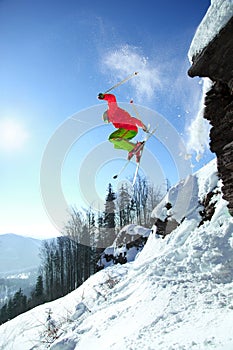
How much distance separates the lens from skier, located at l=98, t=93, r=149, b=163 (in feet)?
17.0

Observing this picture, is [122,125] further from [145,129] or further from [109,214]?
[109,214]

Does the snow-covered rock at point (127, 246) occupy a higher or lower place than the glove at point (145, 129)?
lower

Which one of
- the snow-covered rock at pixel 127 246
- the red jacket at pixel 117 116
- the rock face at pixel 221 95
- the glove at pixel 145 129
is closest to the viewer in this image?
the rock face at pixel 221 95

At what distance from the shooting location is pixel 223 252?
4984mm

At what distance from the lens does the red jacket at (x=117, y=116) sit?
5.17m

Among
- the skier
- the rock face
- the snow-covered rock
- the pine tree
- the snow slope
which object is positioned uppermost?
the pine tree

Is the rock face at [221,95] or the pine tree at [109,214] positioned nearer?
the rock face at [221,95]

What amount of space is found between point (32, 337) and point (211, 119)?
25.3 ft

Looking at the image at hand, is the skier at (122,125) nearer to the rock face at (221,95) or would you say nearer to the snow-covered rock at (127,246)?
the rock face at (221,95)

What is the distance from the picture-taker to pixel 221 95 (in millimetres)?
4609

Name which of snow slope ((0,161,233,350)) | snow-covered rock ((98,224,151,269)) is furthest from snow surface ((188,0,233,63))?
snow-covered rock ((98,224,151,269))

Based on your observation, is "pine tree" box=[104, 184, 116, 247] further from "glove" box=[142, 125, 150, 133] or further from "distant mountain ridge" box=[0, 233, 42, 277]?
"distant mountain ridge" box=[0, 233, 42, 277]

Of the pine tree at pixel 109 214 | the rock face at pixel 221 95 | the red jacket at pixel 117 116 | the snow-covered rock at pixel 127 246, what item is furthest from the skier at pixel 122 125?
the pine tree at pixel 109 214

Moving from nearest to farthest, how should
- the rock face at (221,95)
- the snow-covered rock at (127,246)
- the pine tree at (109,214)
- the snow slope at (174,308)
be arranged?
the snow slope at (174,308), the rock face at (221,95), the snow-covered rock at (127,246), the pine tree at (109,214)
